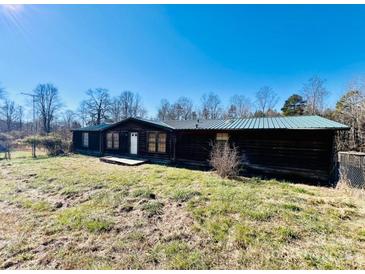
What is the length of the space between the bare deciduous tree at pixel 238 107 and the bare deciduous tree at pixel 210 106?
2.45 m

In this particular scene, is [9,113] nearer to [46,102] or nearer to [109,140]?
[46,102]

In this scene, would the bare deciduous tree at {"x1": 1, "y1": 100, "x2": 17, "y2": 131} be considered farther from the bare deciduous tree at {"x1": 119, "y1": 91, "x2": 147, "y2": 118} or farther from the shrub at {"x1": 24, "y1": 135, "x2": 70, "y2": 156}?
the shrub at {"x1": 24, "y1": 135, "x2": 70, "y2": 156}

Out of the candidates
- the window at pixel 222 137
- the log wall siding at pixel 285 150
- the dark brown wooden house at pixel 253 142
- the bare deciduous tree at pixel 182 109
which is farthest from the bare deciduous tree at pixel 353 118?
the bare deciduous tree at pixel 182 109

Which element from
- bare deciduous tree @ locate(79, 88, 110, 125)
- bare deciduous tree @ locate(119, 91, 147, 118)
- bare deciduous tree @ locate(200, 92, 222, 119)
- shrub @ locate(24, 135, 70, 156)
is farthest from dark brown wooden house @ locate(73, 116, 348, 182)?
bare deciduous tree @ locate(119, 91, 147, 118)

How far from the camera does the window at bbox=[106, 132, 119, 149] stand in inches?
586

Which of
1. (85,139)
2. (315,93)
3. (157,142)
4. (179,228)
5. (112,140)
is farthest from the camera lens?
(315,93)

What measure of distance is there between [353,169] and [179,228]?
6.93 m

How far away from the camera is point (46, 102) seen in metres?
36.1

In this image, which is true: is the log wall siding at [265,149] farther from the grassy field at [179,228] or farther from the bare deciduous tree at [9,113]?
the bare deciduous tree at [9,113]

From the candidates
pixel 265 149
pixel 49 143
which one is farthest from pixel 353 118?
pixel 49 143

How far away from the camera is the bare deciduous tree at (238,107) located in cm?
3288

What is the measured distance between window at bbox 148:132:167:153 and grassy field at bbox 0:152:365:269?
20.2 feet

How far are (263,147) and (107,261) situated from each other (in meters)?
8.67

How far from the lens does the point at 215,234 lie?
3453 millimetres
